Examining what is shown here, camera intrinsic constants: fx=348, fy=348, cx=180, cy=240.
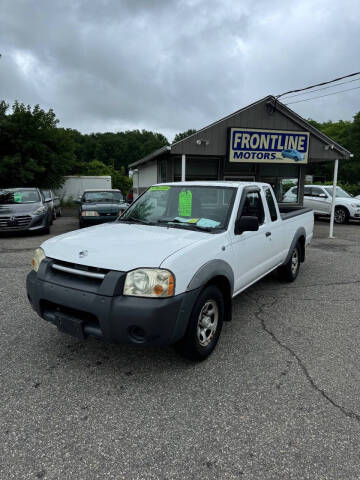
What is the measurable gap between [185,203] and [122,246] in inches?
53.5

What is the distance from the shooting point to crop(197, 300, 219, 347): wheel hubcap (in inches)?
129

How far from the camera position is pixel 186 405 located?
2695 mm

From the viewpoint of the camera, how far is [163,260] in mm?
2807

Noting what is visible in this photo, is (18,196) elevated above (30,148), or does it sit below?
below

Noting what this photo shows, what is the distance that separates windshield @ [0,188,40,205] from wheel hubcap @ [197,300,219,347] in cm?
1007

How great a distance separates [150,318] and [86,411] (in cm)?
84

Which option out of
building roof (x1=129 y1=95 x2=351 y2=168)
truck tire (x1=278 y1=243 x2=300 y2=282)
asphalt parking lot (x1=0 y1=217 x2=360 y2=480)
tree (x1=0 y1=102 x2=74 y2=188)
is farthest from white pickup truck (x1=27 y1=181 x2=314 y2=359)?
tree (x1=0 y1=102 x2=74 y2=188)

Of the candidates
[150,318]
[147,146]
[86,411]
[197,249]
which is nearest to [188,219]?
[197,249]

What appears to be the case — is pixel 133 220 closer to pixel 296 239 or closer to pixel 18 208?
pixel 296 239

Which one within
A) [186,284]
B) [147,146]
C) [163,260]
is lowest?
[186,284]

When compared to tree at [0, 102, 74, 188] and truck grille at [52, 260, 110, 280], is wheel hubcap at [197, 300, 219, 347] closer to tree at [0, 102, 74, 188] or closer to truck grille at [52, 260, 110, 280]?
truck grille at [52, 260, 110, 280]

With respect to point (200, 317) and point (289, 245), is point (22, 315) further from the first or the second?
point (289, 245)

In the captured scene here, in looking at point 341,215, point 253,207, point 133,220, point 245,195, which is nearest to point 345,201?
point 341,215

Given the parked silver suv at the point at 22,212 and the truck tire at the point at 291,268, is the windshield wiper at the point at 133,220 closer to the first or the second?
the truck tire at the point at 291,268
